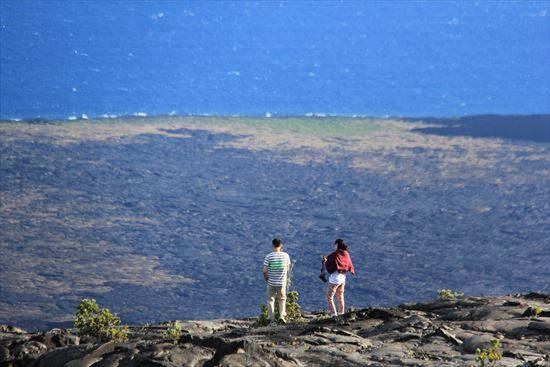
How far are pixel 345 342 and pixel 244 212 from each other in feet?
210

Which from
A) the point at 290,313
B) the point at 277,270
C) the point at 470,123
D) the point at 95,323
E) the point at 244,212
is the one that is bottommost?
the point at 244,212

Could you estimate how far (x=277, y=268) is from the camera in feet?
83.2

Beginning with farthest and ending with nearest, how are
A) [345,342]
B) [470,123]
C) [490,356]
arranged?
[470,123]
[345,342]
[490,356]

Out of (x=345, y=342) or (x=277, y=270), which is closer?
(x=345, y=342)

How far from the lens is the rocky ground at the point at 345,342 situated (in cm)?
2042

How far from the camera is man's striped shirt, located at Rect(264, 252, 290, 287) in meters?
25.3

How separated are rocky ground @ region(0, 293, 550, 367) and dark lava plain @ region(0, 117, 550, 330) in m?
36.7

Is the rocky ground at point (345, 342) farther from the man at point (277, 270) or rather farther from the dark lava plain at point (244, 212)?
the dark lava plain at point (244, 212)

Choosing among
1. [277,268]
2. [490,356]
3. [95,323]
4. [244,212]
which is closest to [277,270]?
[277,268]

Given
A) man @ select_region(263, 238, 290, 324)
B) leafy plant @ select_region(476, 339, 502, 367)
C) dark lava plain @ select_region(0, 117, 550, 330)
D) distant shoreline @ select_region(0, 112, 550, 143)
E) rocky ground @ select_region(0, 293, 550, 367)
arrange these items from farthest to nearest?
distant shoreline @ select_region(0, 112, 550, 143)
dark lava plain @ select_region(0, 117, 550, 330)
man @ select_region(263, 238, 290, 324)
rocky ground @ select_region(0, 293, 550, 367)
leafy plant @ select_region(476, 339, 502, 367)

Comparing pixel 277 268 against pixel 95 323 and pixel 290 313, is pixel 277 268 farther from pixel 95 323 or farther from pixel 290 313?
pixel 95 323

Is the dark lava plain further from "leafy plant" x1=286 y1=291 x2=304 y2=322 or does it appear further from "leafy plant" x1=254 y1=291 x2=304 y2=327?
"leafy plant" x1=286 y1=291 x2=304 y2=322

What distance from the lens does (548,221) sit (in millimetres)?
89812

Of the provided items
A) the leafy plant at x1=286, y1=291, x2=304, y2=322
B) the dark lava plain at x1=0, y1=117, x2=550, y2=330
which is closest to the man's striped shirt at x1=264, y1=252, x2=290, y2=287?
the leafy plant at x1=286, y1=291, x2=304, y2=322
